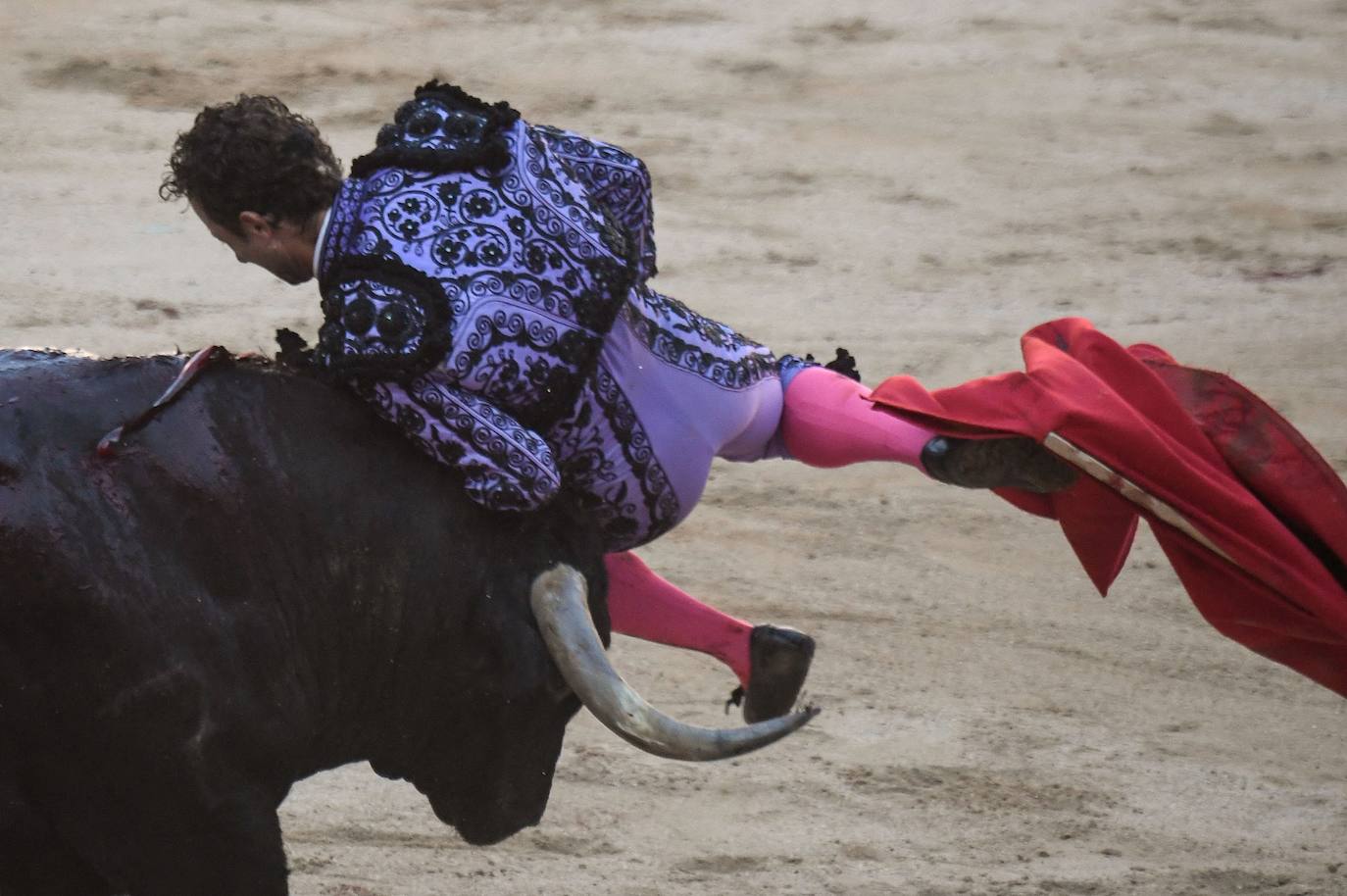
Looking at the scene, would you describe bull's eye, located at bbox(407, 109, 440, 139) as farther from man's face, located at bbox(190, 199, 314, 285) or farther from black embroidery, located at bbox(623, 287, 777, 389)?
black embroidery, located at bbox(623, 287, 777, 389)

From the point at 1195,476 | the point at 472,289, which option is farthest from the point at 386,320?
the point at 1195,476

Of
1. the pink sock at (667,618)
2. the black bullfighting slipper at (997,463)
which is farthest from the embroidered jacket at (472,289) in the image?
the pink sock at (667,618)

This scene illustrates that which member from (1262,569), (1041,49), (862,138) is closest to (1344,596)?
(1262,569)

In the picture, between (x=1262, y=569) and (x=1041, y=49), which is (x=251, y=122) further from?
(x=1041, y=49)

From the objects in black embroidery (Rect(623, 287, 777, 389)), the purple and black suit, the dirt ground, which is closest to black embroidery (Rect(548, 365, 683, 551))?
the purple and black suit

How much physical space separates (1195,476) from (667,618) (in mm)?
969

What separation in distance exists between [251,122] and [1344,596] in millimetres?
1789

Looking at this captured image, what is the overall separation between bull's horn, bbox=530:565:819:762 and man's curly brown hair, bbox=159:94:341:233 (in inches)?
25.4

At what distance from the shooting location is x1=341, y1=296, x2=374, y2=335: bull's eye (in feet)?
9.82

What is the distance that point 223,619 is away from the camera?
2990 mm

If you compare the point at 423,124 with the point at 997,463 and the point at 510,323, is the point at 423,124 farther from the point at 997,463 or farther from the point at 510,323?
the point at 997,463

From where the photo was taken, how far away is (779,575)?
5.18 m

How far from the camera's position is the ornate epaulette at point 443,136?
3096 mm

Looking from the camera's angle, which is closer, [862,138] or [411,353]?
[411,353]
